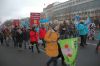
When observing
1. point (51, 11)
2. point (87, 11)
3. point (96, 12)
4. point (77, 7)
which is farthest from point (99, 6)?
point (51, 11)

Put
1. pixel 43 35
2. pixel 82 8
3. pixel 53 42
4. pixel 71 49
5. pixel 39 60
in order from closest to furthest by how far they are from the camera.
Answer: pixel 71 49
pixel 53 42
pixel 39 60
pixel 43 35
pixel 82 8

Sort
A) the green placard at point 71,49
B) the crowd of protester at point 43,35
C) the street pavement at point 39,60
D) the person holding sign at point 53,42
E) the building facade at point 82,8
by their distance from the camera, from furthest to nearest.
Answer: the building facade at point 82,8
the street pavement at point 39,60
the crowd of protester at point 43,35
the person holding sign at point 53,42
the green placard at point 71,49

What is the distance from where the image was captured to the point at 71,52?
10.1m

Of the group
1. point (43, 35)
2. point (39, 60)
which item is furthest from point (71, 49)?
point (43, 35)

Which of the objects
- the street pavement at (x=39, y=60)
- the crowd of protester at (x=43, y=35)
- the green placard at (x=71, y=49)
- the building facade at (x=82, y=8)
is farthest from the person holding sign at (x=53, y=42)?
the building facade at (x=82, y=8)

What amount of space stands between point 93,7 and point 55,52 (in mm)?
109015

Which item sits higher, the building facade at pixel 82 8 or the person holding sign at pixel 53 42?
the building facade at pixel 82 8

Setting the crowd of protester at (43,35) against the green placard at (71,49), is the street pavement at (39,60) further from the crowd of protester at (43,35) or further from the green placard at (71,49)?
the green placard at (71,49)

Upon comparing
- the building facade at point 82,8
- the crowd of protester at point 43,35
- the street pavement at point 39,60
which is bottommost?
the street pavement at point 39,60

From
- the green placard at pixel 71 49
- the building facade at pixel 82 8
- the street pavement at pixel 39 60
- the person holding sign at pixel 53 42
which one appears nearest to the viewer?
the green placard at pixel 71 49

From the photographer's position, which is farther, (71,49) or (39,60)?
(39,60)

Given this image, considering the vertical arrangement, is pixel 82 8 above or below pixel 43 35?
above

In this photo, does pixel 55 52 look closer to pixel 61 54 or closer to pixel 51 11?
pixel 61 54

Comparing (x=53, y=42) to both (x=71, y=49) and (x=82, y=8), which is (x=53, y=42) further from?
(x=82, y=8)
